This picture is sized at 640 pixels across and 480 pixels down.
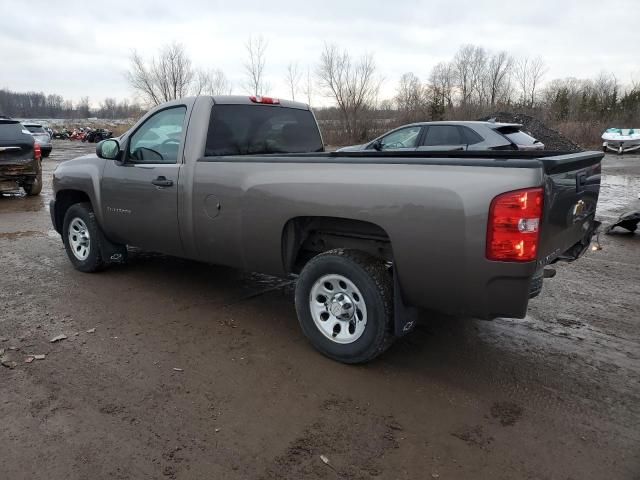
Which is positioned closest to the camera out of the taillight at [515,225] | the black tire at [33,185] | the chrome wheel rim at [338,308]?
the taillight at [515,225]

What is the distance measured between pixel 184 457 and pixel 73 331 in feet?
6.83

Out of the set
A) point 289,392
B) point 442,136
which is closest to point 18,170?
point 442,136

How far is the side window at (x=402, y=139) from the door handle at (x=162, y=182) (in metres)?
6.74

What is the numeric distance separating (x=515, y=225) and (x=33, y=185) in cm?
1266

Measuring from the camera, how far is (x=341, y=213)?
3498mm

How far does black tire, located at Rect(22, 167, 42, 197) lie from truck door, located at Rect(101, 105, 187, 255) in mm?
8530

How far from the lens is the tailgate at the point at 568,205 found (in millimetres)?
3023

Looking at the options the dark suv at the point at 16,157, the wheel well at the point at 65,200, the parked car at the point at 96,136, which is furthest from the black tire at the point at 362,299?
the parked car at the point at 96,136

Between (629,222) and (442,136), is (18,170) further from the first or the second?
(629,222)

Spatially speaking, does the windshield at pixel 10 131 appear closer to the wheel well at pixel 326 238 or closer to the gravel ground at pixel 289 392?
the gravel ground at pixel 289 392

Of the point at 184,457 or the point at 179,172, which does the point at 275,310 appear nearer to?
the point at 179,172

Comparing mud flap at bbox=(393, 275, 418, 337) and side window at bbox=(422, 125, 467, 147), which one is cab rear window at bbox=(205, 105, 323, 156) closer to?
mud flap at bbox=(393, 275, 418, 337)

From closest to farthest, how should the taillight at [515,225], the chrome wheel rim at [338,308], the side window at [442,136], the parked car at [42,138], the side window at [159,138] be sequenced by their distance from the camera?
the taillight at [515,225] → the chrome wheel rim at [338,308] → the side window at [159,138] → the side window at [442,136] → the parked car at [42,138]

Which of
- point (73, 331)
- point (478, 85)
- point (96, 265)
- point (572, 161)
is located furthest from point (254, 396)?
point (478, 85)
